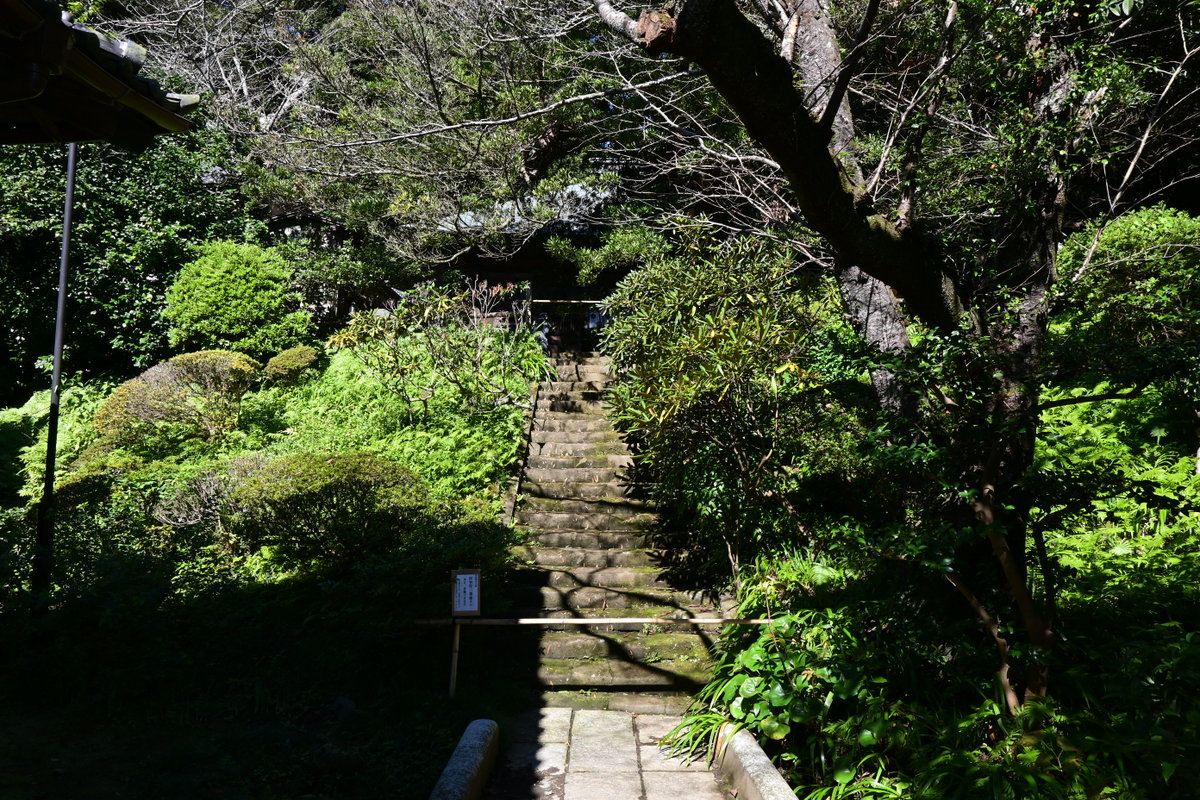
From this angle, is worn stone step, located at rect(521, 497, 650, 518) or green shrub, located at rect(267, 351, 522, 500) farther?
green shrub, located at rect(267, 351, 522, 500)

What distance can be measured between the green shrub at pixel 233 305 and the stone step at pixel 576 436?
195 inches

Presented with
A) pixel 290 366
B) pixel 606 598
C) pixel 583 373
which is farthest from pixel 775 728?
pixel 290 366

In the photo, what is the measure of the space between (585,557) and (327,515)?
7.79 ft

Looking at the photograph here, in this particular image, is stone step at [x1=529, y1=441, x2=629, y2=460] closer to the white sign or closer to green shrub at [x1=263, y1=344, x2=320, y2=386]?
the white sign

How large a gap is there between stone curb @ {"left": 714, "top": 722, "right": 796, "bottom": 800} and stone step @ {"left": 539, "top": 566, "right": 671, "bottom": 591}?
2.37 m

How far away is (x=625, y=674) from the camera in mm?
6047

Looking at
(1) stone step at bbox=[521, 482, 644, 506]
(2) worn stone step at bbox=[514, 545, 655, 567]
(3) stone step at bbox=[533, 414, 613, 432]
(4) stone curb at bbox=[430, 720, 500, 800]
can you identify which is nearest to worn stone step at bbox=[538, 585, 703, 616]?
(2) worn stone step at bbox=[514, 545, 655, 567]

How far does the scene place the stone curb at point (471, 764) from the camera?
12.7ft

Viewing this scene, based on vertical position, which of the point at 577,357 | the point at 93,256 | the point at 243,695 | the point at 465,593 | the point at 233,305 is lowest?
the point at 243,695

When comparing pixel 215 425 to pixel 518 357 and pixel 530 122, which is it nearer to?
pixel 518 357

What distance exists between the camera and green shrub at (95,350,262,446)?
380 inches

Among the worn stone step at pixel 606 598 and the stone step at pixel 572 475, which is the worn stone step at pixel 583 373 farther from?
the worn stone step at pixel 606 598

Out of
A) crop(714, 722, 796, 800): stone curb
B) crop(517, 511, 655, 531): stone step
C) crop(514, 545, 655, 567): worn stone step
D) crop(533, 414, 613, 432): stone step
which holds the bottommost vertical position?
crop(714, 722, 796, 800): stone curb

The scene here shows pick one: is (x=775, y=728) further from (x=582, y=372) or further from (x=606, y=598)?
(x=582, y=372)
